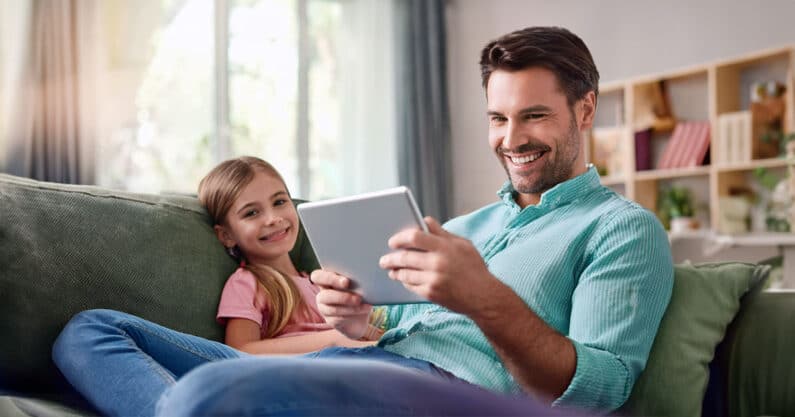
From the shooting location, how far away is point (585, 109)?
1.59 meters

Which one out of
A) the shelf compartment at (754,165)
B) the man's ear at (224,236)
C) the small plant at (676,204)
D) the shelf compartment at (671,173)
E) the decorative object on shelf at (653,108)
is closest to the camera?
the man's ear at (224,236)

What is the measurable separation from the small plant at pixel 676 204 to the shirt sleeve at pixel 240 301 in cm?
302

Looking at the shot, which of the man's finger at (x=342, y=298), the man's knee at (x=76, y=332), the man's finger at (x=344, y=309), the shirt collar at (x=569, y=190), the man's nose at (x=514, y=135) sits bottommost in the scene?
the man's knee at (x=76, y=332)

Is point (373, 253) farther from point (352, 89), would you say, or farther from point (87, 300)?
point (352, 89)

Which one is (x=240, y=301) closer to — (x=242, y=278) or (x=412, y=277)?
(x=242, y=278)

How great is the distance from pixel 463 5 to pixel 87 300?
→ 454 cm

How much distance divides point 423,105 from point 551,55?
390cm

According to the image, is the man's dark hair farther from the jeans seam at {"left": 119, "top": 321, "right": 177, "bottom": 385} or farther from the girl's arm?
the jeans seam at {"left": 119, "top": 321, "right": 177, "bottom": 385}

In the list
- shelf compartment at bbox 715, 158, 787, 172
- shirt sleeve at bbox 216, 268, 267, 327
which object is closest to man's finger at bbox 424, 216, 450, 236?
shirt sleeve at bbox 216, 268, 267, 327

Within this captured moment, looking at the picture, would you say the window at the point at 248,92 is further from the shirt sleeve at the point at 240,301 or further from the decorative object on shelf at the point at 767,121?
the shirt sleeve at the point at 240,301

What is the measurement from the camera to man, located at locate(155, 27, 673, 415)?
79 cm

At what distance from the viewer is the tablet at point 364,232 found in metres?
1.07

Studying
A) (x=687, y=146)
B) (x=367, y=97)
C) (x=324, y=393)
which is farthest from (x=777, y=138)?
(x=324, y=393)

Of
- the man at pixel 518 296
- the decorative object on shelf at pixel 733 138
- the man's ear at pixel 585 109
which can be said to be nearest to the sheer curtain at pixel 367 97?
the decorative object on shelf at pixel 733 138
